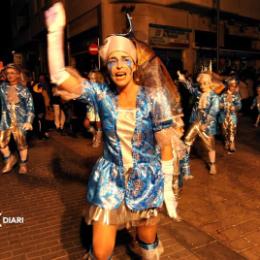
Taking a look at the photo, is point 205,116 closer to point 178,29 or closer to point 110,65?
point 110,65

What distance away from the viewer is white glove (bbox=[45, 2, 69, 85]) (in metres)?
2.54

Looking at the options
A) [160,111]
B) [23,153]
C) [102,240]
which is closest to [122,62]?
[160,111]

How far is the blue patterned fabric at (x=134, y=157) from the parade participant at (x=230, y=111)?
5625 mm

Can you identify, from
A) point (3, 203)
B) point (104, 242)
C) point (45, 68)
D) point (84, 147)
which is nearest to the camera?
point (104, 242)

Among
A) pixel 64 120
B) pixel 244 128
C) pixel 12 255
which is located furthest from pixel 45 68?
pixel 12 255

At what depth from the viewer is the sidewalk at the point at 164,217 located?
368 cm

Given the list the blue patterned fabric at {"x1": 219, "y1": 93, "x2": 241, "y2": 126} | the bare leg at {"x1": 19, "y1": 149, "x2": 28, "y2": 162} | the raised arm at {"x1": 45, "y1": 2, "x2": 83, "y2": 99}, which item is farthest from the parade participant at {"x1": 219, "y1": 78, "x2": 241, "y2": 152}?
the raised arm at {"x1": 45, "y1": 2, "x2": 83, "y2": 99}

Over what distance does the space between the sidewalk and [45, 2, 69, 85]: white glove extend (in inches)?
79.3

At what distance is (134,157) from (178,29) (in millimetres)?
14246

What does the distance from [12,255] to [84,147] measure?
5470 mm

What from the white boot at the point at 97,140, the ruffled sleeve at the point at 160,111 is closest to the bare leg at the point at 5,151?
the white boot at the point at 97,140

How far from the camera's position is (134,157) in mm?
2590

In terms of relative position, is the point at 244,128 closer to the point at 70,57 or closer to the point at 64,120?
the point at 64,120

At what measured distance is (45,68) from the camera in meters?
24.3
